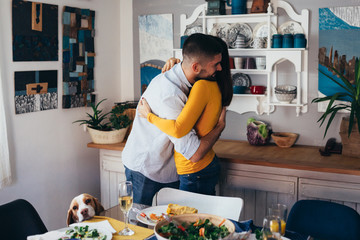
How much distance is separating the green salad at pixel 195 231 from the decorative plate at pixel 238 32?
207 centimetres

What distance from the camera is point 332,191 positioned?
282 cm

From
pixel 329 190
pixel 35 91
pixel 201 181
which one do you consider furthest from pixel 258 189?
pixel 35 91

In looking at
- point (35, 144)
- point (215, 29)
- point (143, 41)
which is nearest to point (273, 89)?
point (215, 29)

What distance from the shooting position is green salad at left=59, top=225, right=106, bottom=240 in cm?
183

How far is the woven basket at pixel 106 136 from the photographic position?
352 centimetres

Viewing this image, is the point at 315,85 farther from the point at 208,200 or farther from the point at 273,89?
the point at 208,200

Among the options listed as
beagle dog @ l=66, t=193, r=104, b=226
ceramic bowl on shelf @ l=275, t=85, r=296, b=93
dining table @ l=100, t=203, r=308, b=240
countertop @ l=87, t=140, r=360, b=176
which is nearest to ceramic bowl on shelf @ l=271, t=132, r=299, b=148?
countertop @ l=87, t=140, r=360, b=176

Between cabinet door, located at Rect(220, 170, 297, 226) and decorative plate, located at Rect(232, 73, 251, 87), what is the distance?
804 mm

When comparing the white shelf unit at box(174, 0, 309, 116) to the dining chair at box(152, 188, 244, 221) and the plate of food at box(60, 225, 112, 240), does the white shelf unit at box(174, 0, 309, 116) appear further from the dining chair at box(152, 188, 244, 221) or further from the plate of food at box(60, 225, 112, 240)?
the plate of food at box(60, 225, 112, 240)

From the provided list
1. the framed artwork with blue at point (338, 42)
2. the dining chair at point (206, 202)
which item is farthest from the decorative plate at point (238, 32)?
the dining chair at point (206, 202)

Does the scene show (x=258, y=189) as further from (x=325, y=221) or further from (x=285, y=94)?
(x=325, y=221)

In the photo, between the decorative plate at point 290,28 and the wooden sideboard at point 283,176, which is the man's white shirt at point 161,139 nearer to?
the wooden sideboard at point 283,176

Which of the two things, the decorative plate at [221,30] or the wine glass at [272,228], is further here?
the decorative plate at [221,30]

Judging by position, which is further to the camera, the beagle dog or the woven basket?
the woven basket
